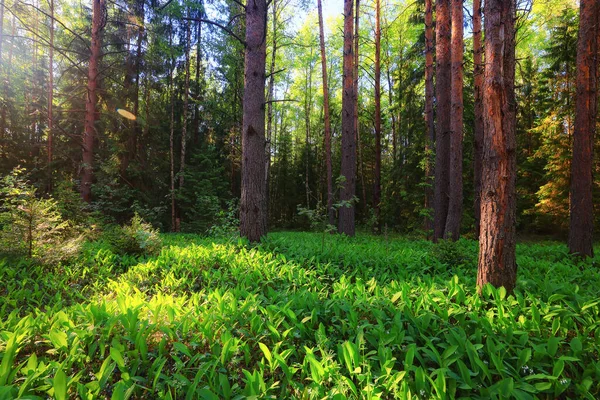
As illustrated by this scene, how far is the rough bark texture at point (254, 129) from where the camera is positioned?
243 inches

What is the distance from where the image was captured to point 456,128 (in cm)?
820

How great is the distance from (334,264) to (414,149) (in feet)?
42.6

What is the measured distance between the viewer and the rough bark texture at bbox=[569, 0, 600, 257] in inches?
235

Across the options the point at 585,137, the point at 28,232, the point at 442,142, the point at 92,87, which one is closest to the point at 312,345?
the point at 28,232

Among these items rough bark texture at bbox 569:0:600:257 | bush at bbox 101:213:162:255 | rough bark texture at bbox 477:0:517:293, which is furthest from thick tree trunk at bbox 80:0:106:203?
rough bark texture at bbox 569:0:600:257

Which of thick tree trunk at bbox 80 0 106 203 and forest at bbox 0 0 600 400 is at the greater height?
thick tree trunk at bbox 80 0 106 203

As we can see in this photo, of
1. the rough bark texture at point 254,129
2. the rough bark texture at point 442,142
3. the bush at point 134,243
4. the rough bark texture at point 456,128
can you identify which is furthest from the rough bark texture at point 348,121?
the bush at point 134,243

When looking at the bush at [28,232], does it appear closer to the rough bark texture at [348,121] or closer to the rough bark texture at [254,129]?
the rough bark texture at [254,129]

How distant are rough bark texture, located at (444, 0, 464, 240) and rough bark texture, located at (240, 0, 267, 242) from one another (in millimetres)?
5285

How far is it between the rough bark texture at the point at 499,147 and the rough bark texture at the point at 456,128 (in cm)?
489

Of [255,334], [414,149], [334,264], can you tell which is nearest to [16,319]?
[255,334]

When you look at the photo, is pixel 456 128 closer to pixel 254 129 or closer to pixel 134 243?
pixel 254 129

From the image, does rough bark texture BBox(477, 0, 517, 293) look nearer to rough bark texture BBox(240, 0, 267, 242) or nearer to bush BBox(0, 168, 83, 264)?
rough bark texture BBox(240, 0, 267, 242)

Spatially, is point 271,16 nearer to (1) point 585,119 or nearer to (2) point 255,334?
(1) point 585,119
